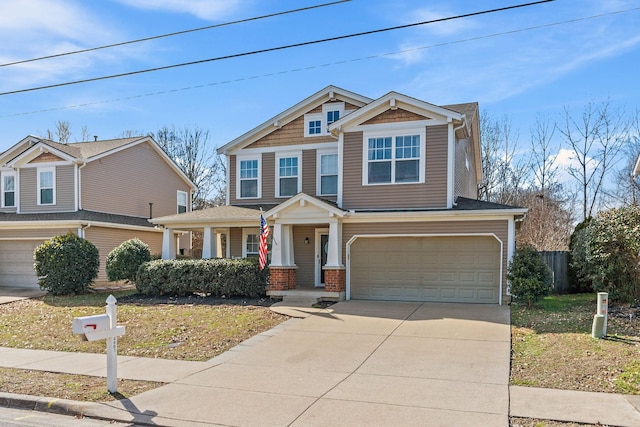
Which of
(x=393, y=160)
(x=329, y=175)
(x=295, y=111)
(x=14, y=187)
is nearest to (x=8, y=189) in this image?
(x=14, y=187)

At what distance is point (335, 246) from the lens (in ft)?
49.9

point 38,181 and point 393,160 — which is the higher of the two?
point 393,160

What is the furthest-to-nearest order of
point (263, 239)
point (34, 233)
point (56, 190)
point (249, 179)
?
1. point (56, 190)
2. point (34, 233)
3. point (249, 179)
4. point (263, 239)

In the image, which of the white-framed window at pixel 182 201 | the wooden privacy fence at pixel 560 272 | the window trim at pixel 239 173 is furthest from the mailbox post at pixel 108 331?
the white-framed window at pixel 182 201

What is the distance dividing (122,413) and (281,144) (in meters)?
13.3

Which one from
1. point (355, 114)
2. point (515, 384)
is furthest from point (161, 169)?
point (515, 384)

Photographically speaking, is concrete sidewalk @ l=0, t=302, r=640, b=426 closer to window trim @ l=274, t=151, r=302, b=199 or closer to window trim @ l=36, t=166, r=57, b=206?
window trim @ l=274, t=151, r=302, b=199

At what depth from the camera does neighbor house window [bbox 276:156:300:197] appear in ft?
59.6

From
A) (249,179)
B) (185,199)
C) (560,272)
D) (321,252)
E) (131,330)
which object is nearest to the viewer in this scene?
(131,330)

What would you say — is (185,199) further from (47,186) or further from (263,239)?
(263,239)

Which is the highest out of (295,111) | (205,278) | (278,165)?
(295,111)

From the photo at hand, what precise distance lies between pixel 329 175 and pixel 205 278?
18.1 ft

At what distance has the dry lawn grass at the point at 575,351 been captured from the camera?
7168 millimetres

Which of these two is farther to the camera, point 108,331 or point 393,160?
point 393,160
